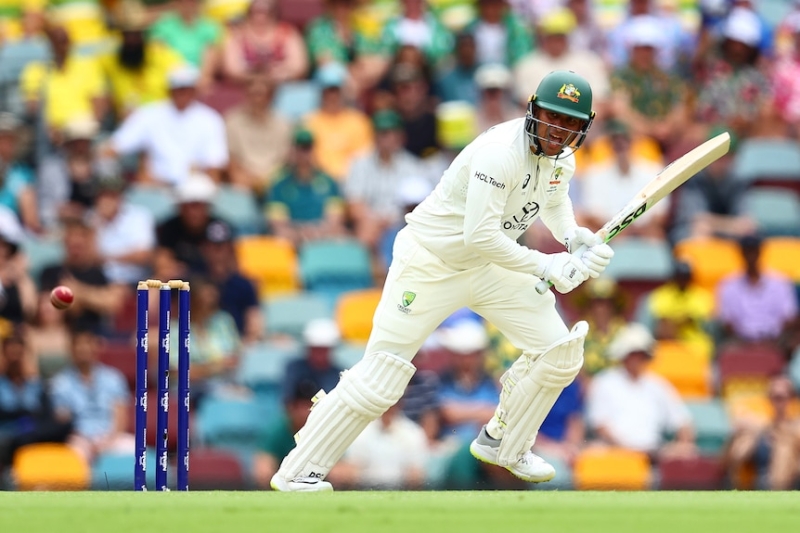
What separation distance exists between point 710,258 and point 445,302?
410 cm

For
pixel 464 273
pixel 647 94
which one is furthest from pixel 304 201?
pixel 464 273

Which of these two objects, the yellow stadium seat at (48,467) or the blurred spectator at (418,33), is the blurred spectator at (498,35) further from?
the yellow stadium seat at (48,467)

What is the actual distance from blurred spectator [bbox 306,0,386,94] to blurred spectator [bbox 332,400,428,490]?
11.5 feet

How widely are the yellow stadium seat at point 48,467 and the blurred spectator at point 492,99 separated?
3718mm

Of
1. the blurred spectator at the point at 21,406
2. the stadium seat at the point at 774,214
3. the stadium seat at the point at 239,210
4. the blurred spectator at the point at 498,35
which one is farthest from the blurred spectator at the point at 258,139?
the stadium seat at the point at 774,214

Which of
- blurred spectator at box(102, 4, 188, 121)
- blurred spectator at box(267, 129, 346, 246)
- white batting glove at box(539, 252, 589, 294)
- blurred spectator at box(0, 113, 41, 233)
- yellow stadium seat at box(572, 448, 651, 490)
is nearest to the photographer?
white batting glove at box(539, 252, 589, 294)

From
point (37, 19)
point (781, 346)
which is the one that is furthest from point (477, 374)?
point (37, 19)

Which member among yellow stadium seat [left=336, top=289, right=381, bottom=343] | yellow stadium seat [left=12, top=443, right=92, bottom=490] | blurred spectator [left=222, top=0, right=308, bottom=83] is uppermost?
blurred spectator [left=222, top=0, right=308, bottom=83]

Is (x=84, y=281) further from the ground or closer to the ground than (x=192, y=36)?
closer to the ground

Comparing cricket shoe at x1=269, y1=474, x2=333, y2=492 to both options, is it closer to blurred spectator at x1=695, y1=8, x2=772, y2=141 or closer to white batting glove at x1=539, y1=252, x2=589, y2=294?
white batting glove at x1=539, y1=252, x2=589, y2=294

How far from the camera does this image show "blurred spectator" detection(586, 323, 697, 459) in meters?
8.39

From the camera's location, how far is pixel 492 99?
10078 millimetres

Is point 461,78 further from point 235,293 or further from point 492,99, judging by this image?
point 235,293

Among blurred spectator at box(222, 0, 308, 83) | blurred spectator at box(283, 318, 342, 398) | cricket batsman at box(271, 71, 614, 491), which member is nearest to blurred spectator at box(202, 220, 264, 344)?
blurred spectator at box(283, 318, 342, 398)
